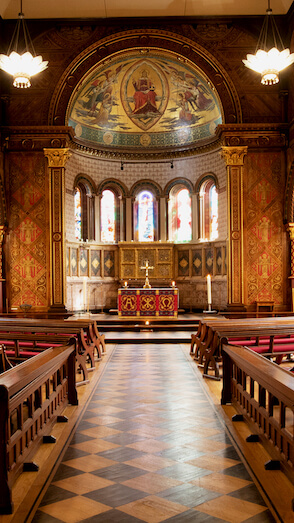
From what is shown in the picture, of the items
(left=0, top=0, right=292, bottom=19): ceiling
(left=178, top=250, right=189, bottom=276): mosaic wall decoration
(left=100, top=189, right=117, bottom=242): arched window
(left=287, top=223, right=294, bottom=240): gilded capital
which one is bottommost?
(left=178, top=250, right=189, bottom=276): mosaic wall decoration

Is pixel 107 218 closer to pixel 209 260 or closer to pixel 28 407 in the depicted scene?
pixel 209 260

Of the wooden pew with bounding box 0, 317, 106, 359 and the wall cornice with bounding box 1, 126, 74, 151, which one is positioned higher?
the wall cornice with bounding box 1, 126, 74, 151

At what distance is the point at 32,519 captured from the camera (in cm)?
327

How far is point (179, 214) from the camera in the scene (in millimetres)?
21047

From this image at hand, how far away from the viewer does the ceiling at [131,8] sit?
52.1 feet

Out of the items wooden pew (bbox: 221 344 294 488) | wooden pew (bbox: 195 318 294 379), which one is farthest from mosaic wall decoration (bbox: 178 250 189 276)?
wooden pew (bbox: 221 344 294 488)

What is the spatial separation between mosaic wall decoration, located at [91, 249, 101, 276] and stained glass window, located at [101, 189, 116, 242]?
1009 millimetres

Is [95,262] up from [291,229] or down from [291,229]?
down

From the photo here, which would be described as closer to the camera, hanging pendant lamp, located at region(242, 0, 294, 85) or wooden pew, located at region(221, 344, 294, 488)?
wooden pew, located at region(221, 344, 294, 488)

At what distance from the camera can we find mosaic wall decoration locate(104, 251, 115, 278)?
20.3 metres

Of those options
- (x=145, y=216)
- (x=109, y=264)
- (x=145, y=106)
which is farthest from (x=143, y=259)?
(x=145, y=106)

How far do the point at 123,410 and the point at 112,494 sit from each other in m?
2.41

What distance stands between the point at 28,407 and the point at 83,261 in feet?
49.6

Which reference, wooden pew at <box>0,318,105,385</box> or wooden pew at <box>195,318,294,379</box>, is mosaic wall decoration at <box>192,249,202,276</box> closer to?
wooden pew at <box>0,318,105,385</box>
